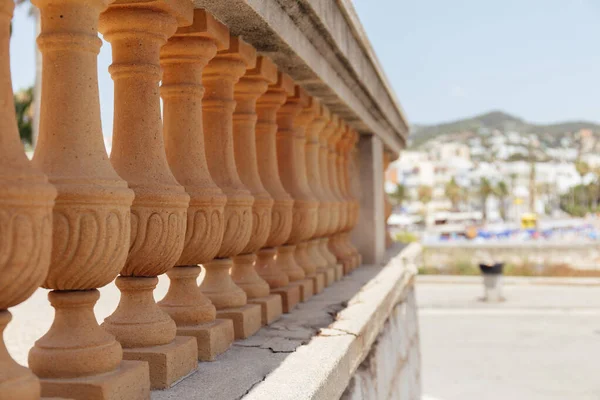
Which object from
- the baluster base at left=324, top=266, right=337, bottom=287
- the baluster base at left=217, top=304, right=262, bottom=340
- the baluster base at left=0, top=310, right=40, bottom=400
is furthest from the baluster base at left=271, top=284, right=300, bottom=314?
the baluster base at left=0, top=310, right=40, bottom=400

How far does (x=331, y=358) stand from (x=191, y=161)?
0.77m

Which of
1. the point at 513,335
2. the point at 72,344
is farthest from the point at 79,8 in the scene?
the point at 513,335

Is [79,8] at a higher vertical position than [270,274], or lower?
higher

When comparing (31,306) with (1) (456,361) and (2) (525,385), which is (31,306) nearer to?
(2) (525,385)

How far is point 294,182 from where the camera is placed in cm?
353

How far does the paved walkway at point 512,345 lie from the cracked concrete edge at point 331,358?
5.59 meters

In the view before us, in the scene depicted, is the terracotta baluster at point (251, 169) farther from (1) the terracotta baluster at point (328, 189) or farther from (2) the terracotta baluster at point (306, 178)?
(1) the terracotta baluster at point (328, 189)

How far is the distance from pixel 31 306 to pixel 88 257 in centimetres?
311

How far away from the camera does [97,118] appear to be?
159 cm

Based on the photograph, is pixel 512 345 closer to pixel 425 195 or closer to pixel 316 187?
pixel 316 187

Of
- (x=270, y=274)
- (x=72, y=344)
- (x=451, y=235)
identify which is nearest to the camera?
(x=72, y=344)

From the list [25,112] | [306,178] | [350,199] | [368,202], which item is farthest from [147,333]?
[25,112]

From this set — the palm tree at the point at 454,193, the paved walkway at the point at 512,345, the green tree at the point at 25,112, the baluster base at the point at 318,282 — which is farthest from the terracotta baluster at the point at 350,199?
the palm tree at the point at 454,193

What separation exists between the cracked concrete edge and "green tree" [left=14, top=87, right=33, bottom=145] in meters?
25.0
